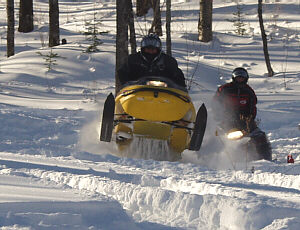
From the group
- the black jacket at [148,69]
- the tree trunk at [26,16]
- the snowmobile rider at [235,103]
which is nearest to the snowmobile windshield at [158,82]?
the black jacket at [148,69]

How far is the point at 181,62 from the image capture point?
51.1 feet

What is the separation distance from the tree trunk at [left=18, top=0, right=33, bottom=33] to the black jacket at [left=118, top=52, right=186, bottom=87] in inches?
493

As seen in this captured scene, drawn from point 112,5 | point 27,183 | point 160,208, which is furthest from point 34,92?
point 112,5

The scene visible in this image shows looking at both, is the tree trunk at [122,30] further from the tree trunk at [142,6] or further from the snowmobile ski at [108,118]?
the tree trunk at [142,6]

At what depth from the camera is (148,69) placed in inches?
340

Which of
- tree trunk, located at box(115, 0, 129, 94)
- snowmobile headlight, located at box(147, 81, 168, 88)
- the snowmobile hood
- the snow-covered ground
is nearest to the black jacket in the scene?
snowmobile headlight, located at box(147, 81, 168, 88)

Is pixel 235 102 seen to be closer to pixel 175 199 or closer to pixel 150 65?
pixel 150 65

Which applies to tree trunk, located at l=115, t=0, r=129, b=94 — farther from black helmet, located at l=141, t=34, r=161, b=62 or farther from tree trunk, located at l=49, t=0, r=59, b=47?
tree trunk, located at l=49, t=0, r=59, b=47

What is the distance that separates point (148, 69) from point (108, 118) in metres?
1.33

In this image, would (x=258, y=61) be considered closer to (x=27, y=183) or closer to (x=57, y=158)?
(x=57, y=158)

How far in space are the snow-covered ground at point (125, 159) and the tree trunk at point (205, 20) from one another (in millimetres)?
438

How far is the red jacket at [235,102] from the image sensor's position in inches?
356

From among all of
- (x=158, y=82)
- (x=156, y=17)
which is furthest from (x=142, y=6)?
(x=158, y=82)

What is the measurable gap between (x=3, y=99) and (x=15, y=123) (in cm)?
257
